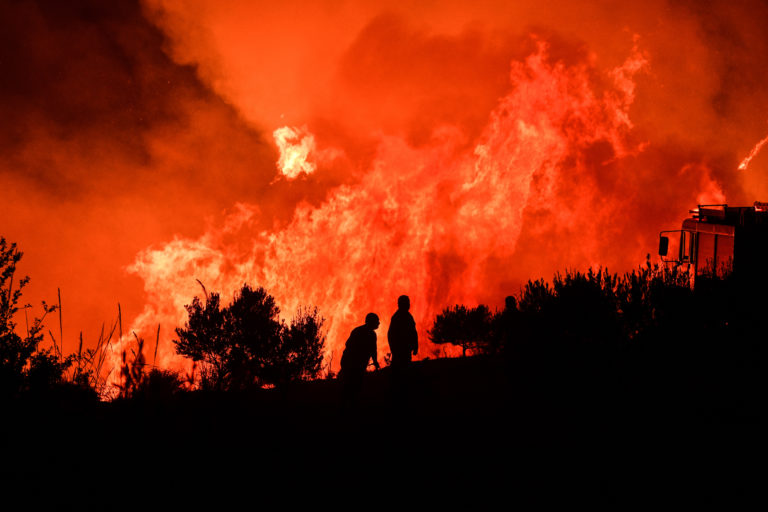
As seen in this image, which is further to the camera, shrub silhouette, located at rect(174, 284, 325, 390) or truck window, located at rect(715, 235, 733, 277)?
shrub silhouette, located at rect(174, 284, 325, 390)

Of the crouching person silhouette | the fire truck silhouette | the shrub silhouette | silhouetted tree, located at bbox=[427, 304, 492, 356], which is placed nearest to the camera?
the crouching person silhouette

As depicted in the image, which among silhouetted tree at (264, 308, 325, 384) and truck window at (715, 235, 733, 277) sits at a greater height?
truck window at (715, 235, 733, 277)

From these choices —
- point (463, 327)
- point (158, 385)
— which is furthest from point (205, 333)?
point (158, 385)

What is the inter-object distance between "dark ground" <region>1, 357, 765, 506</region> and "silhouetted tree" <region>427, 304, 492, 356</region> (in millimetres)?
36296

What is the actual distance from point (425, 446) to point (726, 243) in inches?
722

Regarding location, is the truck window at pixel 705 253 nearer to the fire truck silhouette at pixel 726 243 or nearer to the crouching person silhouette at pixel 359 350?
the fire truck silhouette at pixel 726 243

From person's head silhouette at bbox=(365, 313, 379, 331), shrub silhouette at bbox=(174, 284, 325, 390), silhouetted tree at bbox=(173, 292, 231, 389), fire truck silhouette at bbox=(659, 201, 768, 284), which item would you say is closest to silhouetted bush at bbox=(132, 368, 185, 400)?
person's head silhouette at bbox=(365, 313, 379, 331)

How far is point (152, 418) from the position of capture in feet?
17.7

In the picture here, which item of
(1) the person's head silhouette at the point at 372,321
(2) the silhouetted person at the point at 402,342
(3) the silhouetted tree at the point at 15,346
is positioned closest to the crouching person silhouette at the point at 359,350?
(1) the person's head silhouette at the point at 372,321

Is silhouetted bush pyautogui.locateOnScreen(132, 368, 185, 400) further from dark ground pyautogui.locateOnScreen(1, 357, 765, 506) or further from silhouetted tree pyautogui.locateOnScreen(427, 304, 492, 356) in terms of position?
silhouetted tree pyautogui.locateOnScreen(427, 304, 492, 356)

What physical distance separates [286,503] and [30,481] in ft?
9.08

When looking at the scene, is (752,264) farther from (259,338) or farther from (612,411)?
(259,338)

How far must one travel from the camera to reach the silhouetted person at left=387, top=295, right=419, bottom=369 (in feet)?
38.8

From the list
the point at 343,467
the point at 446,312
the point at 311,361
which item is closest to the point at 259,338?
the point at 311,361
